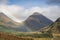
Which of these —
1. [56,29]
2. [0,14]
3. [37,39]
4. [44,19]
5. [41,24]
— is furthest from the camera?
[44,19]

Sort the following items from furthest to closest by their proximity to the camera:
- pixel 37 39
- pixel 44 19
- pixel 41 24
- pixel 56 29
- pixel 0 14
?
pixel 44 19
pixel 41 24
pixel 0 14
pixel 56 29
pixel 37 39

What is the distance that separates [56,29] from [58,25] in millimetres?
2865

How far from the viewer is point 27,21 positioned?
525 ft

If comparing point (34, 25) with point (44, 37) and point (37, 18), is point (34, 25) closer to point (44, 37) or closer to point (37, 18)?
point (37, 18)

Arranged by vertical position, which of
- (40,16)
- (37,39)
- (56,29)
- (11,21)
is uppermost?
(40,16)

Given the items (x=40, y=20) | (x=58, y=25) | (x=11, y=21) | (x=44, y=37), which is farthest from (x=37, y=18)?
(x=44, y=37)

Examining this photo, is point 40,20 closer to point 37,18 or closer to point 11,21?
point 37,18

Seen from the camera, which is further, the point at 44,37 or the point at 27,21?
the point at 27,21

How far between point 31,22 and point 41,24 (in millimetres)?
10276

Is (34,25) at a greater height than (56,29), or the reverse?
(34,25)

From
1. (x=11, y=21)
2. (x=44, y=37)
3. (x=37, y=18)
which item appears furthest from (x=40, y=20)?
(x=44, y=37)

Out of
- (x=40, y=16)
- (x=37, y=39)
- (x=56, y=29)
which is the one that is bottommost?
(x=37, y=39)

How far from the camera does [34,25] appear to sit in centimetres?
15988

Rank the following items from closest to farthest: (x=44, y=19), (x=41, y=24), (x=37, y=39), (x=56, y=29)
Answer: (x=37, y=39) < (x=56, y=29) < (x=41, y=24) < (x=44, y=19)
